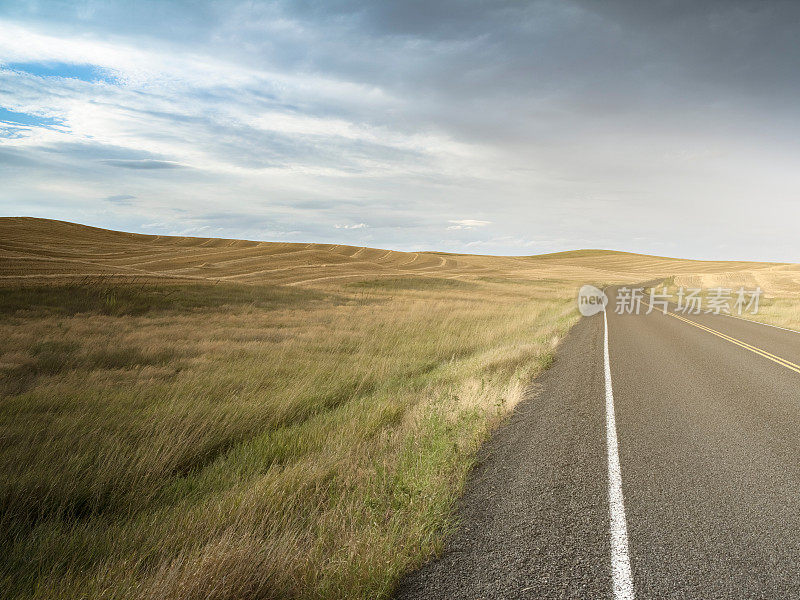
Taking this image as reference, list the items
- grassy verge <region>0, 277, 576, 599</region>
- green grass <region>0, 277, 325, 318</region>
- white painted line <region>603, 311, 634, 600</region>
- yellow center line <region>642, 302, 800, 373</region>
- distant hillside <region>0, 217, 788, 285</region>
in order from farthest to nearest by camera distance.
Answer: distant hillside <region>0, 217, 788, 285</region> < green grass <region>0, 277, 325, 318</region> < yellow center line <region>642, 302, 800, 373</region> < grassy verge <region>0, 277, 576, 599</region> < white painted line <region>603, 311, 634, 600</region>

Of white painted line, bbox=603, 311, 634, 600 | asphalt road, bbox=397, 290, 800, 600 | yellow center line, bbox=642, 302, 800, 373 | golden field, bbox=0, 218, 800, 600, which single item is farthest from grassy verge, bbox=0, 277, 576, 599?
yellow center line, bbox=642, 302, 800, 373

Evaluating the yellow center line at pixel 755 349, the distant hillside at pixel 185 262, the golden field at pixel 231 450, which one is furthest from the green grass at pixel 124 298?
the yellow center line at pixel 755 349

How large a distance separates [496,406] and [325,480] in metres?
3.20

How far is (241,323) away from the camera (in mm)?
15828

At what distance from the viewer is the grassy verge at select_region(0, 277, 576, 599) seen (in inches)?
128

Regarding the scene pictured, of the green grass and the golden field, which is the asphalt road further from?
the green grass

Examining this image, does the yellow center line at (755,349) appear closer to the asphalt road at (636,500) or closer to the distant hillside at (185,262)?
the asphalt road at (636,500)

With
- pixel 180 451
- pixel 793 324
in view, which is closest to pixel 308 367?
pixel 180 451

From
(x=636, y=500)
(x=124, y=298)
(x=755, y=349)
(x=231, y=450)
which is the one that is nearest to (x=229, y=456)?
(x=231, y=450)

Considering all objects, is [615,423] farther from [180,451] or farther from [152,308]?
[152,308]

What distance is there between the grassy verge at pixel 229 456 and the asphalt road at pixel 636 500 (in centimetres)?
44

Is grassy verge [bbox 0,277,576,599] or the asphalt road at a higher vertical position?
the asphalt road

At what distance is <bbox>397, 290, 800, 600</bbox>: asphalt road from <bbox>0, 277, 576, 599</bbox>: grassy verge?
1.43 feet

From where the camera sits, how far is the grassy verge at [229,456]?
3242 mm
